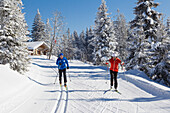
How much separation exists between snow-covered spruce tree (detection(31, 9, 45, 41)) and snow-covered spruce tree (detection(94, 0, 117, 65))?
26.0 m

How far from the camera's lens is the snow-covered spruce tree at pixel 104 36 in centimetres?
2341

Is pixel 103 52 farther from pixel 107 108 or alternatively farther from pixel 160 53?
pixel 107 108

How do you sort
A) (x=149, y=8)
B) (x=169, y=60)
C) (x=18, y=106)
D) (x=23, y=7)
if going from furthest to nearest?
A: 1. (x=149, y=8)
2. (x=23, y=7)
3. (x=169, y=60)
4. (x=18, y=106)

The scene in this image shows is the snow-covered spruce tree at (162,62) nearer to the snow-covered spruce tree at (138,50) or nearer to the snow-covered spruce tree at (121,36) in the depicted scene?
the snow-covered spruce tree at (138,50)

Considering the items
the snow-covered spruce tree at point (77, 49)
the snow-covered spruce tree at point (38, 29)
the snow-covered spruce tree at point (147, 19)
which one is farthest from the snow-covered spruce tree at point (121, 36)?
the snow-covered spruce tree at point (77, 49)

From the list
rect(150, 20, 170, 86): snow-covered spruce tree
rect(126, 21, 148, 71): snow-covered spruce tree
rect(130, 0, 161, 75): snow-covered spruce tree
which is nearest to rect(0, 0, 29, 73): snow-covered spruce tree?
rect(150, 20, 170, 86): snow-covered spruce tree

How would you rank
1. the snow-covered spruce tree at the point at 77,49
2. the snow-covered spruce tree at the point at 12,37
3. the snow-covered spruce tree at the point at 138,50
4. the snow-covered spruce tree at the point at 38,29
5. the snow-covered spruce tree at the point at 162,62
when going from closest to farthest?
1. the snow-covered spruce tree at the point at 162,62
2. the snow-covered spruce tree at the point at 12,37
3. the snow-covered spruce tree at the point at 138,50
4. the snow-covered spruce tree at the point at 38,29
5. the snow-covered spruce tree at the point at 77,49

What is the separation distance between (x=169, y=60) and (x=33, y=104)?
10006 mm

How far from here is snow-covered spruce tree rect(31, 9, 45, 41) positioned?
142ft

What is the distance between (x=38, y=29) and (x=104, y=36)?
2808 cm

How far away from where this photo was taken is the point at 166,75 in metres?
9.93

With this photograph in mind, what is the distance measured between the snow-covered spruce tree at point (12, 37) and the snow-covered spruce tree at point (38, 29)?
3301 cm

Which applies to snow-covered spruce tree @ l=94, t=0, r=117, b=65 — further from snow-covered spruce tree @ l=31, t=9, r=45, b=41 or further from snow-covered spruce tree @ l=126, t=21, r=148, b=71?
snow-covered spruce tree @ l=31, t=9, r=45, b=41

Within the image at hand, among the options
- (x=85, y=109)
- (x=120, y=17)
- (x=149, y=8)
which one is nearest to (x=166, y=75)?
(x=85, y=109)
